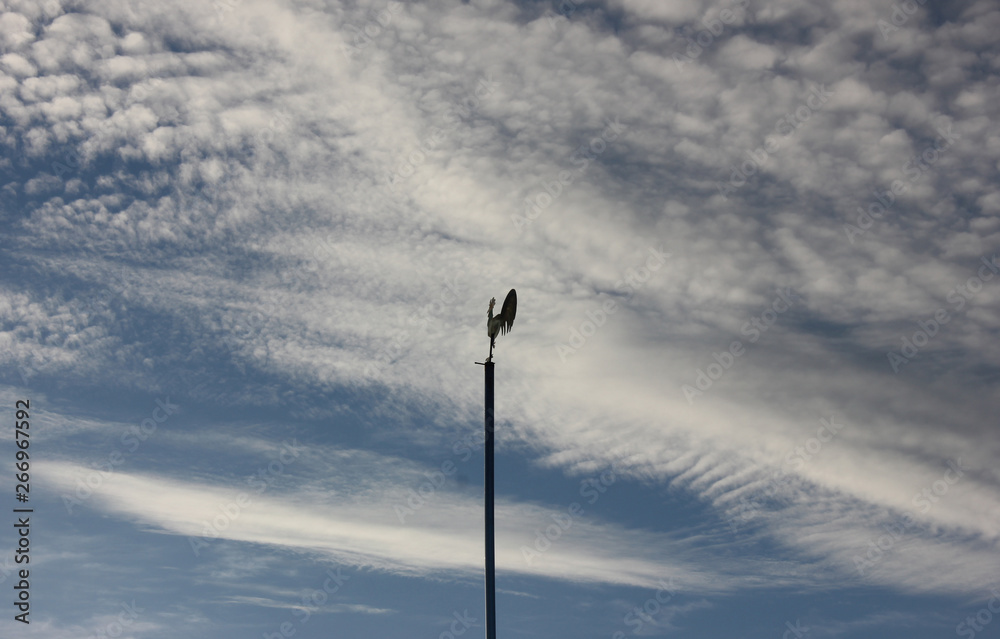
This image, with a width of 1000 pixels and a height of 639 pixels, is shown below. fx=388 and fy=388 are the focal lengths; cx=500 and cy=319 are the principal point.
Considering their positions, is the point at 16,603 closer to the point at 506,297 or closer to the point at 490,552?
the point at 490,552

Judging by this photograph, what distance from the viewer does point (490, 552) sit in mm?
8234

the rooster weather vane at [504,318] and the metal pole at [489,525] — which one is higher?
the rooster weather vane at [504,318]

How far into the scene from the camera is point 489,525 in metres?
8.29

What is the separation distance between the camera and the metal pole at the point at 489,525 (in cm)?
771

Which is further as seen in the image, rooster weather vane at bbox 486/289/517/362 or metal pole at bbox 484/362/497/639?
rooster weather vane at bbox 486/289/517/362

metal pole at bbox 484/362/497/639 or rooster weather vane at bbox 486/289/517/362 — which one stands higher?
rooster weather vane at bbox 486/289/517/362

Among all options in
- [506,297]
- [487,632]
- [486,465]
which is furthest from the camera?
[506,297]

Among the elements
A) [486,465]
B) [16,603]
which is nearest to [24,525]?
[16,603]

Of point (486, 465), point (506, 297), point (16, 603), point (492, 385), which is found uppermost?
point (506, 297)

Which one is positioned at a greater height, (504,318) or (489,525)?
(504,318)

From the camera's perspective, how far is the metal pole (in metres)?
7.71

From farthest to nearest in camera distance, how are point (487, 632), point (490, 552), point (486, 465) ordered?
point (486, 465) → point (490, 552) → point (487, 632)

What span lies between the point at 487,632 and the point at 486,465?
3.11 meters

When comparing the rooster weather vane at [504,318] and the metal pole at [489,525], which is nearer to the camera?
the metal pole at [489,525]
